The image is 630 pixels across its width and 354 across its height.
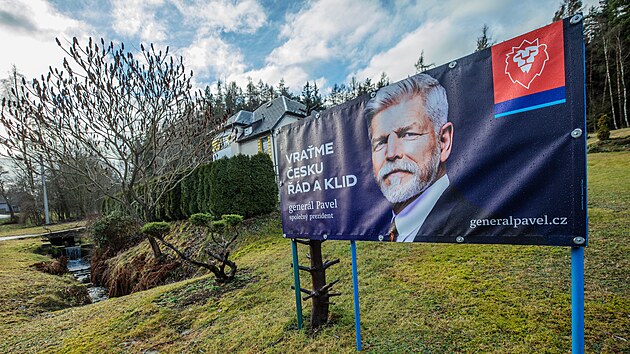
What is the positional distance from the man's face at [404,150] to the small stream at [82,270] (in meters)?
7.77

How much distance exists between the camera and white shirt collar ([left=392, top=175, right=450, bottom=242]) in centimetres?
146

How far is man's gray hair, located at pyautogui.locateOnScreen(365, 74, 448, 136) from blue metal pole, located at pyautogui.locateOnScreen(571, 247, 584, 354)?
0.82 meters

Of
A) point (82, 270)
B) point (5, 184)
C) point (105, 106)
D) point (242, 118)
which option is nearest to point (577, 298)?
point (105, 106)

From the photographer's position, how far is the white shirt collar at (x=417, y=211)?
1456mm

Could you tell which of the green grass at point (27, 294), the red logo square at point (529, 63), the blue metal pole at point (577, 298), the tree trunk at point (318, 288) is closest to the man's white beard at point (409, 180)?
the red logo square at point (529, 63)

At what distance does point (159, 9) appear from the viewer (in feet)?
17.0

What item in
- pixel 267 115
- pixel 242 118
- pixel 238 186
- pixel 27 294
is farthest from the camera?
pixel 242 118

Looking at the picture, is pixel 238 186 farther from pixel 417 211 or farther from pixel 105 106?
pixel 417 211

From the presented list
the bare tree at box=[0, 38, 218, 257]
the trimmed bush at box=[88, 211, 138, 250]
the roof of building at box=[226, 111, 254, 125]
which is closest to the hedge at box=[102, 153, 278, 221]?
the bare tree at box=[0, 38, 218, 257]

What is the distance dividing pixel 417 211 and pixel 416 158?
1.07ft

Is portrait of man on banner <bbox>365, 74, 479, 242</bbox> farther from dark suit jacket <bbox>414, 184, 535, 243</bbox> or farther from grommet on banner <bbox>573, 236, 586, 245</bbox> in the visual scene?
grommet on banner <bbox>573, 236, 586, 245</bbox>

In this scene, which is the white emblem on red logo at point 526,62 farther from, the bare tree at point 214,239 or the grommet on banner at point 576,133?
the bare tree at point 214,239

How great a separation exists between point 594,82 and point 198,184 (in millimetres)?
29316

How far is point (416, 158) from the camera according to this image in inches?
60.9
